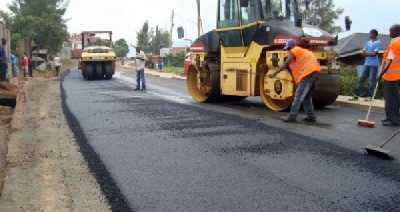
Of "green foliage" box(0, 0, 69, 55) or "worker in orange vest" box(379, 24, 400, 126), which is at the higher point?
"green foliage" box(0, 0, 69, 55)

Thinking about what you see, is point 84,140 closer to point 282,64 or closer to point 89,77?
point 282,64

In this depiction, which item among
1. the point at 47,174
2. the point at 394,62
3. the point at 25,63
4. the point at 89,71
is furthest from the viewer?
the point at 89,71

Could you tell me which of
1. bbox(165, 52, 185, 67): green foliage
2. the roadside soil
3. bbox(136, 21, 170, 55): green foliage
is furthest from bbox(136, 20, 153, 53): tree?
the roadside soil

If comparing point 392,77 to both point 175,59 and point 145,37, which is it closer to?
point 175,59

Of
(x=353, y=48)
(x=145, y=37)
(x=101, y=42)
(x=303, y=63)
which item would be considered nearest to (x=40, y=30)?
(x=101, y=42)

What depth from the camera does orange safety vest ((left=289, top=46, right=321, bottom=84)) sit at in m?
7.39

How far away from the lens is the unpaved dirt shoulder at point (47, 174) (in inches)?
158

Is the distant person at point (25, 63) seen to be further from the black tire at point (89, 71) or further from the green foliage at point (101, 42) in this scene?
the green foliage at point (101, 42)

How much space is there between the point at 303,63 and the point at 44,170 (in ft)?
14.1

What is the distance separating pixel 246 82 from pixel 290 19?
1.52 metres

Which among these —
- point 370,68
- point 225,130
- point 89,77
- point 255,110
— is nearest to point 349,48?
point 89,77

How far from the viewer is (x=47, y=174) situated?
4.95 m

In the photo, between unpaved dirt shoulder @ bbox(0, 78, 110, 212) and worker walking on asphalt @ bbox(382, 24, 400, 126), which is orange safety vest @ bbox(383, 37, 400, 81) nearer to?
worker walking on asphalt @ bbox(382, 24, 400, 126)

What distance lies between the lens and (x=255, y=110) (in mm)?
9219
